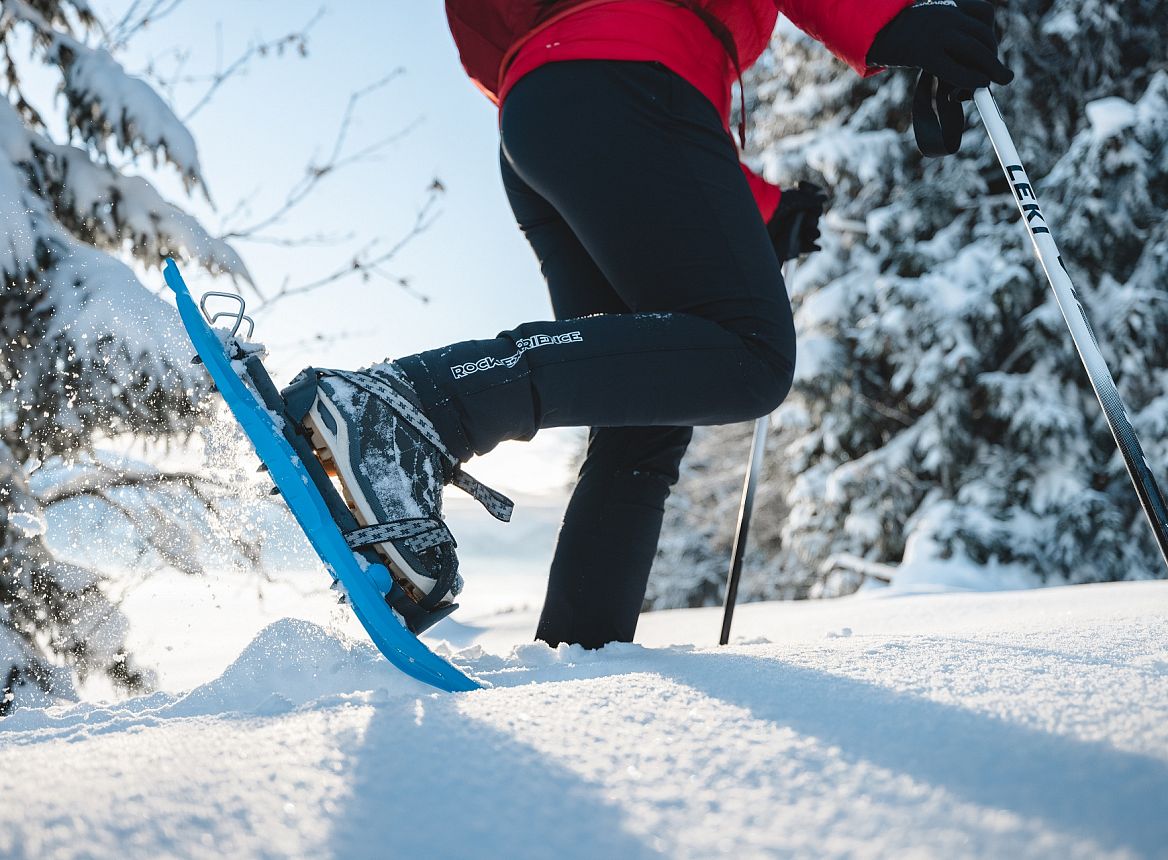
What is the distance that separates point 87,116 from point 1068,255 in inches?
247

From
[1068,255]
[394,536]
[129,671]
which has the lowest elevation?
[129,671]

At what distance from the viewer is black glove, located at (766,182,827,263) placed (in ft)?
5.82

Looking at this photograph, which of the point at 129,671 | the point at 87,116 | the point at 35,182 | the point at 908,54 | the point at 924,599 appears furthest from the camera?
the point at 87,116

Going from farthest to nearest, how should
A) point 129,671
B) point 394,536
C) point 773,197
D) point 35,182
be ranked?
point 35,182 < point 129,671 < point 773,197 < point 394,536

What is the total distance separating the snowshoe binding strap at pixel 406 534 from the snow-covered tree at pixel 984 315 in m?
5.11

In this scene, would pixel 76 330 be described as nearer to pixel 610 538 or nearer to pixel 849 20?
pixel 610 538

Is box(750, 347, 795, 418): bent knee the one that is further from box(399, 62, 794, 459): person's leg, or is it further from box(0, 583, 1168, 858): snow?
box(0, 583, 1168, 858): snow

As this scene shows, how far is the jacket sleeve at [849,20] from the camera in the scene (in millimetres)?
1117

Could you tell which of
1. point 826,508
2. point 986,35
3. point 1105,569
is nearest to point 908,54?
point 986,35

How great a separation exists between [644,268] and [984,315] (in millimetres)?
5687

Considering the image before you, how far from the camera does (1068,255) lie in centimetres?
582

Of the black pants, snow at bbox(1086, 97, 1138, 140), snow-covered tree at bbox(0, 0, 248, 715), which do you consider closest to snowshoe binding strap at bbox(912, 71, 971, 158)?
the black pants

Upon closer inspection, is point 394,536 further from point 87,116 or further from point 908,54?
point 87,116

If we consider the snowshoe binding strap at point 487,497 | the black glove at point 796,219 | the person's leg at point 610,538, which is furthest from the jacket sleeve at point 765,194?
the snowshoe binding strap at point 487,497
